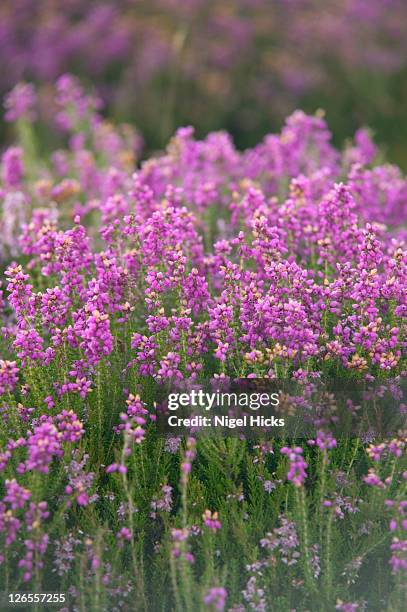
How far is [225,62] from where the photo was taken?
29.7 ft

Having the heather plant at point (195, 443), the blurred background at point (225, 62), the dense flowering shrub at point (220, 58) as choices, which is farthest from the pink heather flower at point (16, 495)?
the dense flowering shrub at point (220, 58)

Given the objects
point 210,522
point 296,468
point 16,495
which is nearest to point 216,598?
point 210,522

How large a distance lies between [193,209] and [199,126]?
451 cm

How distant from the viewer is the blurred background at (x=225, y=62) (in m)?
8.95

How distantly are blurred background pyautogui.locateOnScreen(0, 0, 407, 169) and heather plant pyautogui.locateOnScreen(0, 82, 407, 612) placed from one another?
5534mm

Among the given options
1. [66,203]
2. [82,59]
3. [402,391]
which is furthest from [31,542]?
[82,59]

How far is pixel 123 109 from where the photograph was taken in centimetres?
891

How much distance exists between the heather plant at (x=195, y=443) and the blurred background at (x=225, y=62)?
5.53 m

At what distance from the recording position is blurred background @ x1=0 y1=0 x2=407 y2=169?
29.3ft

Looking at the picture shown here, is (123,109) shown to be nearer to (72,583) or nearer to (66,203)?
Result: (66,203)

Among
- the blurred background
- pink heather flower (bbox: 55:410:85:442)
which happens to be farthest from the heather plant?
the blurred background

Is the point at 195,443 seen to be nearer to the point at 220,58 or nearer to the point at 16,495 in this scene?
the point at 16,495

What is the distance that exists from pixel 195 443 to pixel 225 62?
7.08m

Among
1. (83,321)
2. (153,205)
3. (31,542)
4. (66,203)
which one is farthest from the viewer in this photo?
(66,203)
